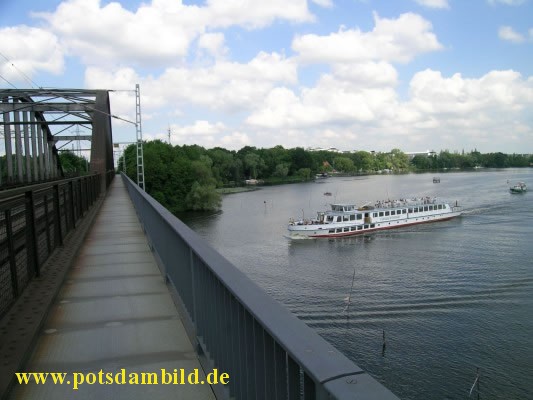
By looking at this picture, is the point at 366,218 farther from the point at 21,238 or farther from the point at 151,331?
the point at 151,331

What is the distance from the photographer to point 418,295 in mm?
26156

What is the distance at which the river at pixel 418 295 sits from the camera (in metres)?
18.1

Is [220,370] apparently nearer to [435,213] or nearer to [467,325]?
[467,325]

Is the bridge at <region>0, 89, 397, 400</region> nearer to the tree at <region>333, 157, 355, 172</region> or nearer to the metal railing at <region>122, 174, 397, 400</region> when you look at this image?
the metal railing at <region>122, 174, 397, 400</region>

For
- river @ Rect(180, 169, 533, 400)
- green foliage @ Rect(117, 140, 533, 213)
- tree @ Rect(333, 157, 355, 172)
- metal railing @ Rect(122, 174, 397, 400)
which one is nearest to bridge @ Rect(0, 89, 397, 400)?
metal railing @ Rect(122, 174, 397, 400)

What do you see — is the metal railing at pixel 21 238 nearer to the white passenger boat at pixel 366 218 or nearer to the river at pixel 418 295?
the river at pixel 418 295

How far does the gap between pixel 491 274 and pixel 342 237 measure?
19.8 metres

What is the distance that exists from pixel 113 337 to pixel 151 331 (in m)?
0.31

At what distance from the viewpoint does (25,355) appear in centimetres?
323

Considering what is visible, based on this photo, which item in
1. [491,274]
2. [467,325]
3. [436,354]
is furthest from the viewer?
[491,274]

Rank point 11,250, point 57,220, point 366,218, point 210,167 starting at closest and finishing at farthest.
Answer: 1. point 11,250
2. point 57,220
3. point 366,218
4. point 210,167

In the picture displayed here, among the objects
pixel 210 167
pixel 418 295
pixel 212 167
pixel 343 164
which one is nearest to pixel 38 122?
pixel 418 295

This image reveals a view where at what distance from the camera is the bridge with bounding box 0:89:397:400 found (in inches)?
66.4

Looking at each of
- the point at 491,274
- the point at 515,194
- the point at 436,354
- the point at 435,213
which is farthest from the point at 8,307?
the point at 515,194
